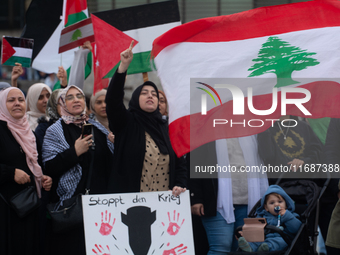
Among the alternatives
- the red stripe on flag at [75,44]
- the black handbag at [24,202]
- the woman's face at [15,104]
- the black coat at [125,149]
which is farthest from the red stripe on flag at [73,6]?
the black handbag at [24,202]

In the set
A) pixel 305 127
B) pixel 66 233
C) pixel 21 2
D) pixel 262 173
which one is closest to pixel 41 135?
pixel 66 233

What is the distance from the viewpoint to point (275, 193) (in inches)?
174

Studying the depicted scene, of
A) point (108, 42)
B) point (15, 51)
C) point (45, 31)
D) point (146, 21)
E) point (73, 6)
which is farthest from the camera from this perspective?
point (45, 31)

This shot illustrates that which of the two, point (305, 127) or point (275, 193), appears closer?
point (275, 193)

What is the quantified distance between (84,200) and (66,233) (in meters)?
0.63

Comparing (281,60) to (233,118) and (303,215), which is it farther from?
(303,215)

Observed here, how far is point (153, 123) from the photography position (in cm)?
431

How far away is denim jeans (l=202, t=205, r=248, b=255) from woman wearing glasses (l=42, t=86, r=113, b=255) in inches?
42.2

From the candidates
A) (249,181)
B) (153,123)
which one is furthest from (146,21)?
(249,181)

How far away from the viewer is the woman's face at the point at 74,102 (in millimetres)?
4523

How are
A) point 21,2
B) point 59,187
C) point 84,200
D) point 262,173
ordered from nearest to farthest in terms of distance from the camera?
point 84,200
point 59,187
point 262,173
point 21,2

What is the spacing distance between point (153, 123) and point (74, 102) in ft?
2.68

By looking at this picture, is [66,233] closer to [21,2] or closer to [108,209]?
[108,209]

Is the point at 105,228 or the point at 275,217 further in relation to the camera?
the point at 275,217
